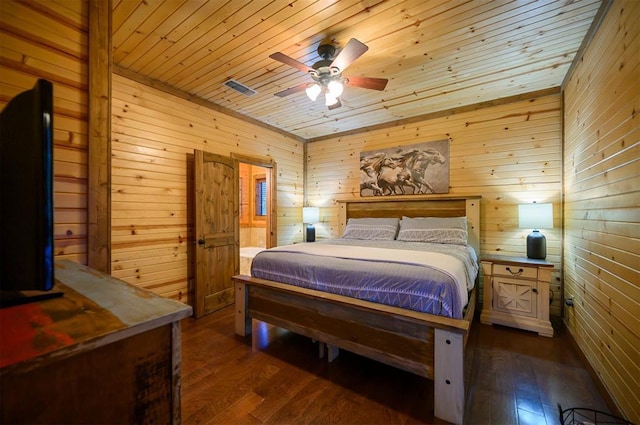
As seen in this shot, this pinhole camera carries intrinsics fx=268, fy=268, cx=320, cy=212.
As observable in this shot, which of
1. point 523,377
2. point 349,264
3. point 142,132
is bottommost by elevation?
point 523,377

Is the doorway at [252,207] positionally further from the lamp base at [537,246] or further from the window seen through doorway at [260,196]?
the lamp base at [537,246]

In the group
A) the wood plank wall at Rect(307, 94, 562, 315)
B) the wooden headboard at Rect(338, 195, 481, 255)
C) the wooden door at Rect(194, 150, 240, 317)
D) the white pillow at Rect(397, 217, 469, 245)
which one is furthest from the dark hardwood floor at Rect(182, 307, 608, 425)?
the wooden headboard at Rect(338, 195, 481, 255)

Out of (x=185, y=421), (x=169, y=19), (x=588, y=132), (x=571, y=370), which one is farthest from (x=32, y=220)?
(x=588, y=132)

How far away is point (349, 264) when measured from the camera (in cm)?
211

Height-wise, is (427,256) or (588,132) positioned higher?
(588,132)

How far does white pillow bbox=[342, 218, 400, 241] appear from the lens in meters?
3.54

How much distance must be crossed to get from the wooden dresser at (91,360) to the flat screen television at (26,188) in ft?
0.37

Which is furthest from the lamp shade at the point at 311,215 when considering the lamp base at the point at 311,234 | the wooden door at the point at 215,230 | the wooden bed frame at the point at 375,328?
the wooden bed frame at the point at 375,328

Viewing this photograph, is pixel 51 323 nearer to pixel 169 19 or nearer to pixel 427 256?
pixel 427 256

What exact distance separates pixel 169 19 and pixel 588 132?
3504 millimetres

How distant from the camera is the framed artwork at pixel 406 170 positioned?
147 inches

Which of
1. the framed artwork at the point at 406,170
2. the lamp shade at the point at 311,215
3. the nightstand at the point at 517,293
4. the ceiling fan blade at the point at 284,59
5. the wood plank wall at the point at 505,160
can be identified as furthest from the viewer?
the lamp shade at the point at 311,215

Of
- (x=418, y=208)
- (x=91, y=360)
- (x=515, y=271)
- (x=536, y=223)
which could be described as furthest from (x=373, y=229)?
(x=91, y=360)

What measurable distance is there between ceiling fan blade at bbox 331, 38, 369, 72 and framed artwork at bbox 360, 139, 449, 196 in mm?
2172
